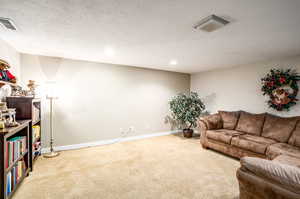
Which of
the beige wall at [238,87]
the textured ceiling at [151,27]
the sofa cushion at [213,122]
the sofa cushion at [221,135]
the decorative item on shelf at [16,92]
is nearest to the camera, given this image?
the textured ceiling at [151,27]

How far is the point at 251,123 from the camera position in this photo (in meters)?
3.40

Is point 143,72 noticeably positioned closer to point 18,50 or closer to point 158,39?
point 158,39

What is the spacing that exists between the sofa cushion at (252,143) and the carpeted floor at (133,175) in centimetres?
41

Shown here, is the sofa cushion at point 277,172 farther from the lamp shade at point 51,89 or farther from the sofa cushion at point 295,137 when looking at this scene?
the lamp shade at point 51,89

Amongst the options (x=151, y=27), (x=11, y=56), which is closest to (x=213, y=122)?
(x=151, y=27)

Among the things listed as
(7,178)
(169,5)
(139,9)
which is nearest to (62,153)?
(7,178)

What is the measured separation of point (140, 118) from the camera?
442cm

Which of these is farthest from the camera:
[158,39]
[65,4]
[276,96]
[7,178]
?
[276,96]

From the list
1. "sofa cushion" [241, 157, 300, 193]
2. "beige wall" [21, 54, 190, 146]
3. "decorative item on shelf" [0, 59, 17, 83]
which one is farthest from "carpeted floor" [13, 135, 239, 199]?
"decorative item on shelf" [0, 59, 17, 83]

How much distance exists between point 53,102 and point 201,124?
3735mm

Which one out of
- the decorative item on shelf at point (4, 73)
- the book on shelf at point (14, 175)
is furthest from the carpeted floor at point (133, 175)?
the decorative item on shelf at point (4, 73)

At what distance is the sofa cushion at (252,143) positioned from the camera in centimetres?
262

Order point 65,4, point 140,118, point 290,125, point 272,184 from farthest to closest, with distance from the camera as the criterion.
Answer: point 140,118 → point 290,125 → point 65,4 → point 272,184

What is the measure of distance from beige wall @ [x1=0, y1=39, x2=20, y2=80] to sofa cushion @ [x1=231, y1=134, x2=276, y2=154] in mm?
4601
